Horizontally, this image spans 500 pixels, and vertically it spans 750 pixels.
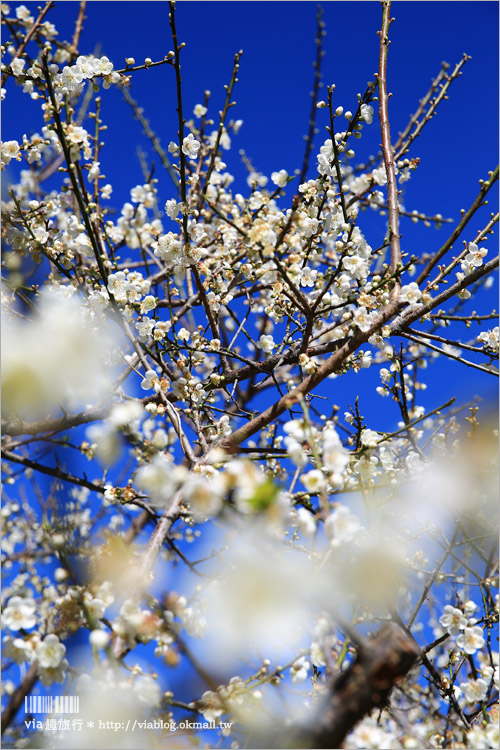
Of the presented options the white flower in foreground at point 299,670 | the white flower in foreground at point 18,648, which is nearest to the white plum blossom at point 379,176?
the white flower in foreground at point 299,670

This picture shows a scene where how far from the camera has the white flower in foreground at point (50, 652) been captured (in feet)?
5.04

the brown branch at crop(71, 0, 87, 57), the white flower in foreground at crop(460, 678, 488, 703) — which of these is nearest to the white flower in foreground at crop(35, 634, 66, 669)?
the white flower in foreground at crop(460, 678, 488, 703)

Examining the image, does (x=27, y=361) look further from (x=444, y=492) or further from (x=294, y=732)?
(x=444, y=492)

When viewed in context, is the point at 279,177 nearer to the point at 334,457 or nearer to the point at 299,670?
the point at 334,457

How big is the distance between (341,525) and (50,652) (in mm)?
1032

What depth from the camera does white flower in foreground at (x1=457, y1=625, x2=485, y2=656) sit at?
2422mm

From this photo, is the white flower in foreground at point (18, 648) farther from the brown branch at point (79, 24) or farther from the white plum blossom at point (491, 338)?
the brown branch at point (79, 24)

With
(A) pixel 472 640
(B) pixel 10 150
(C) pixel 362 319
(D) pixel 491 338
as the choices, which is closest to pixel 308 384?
(C) pixel 362 319

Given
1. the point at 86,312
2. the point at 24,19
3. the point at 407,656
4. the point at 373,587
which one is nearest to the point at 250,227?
the point at 86,312

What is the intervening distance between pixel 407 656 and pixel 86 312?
208 centimetres

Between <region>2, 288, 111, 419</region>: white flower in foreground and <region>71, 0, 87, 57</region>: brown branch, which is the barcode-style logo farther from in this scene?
<region>71, 0, 87, 57</region>: brown branch

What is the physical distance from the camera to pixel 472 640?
8.02 ft

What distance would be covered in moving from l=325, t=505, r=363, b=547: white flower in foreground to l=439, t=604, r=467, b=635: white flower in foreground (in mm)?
1546

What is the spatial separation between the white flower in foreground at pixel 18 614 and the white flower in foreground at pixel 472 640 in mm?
2054
